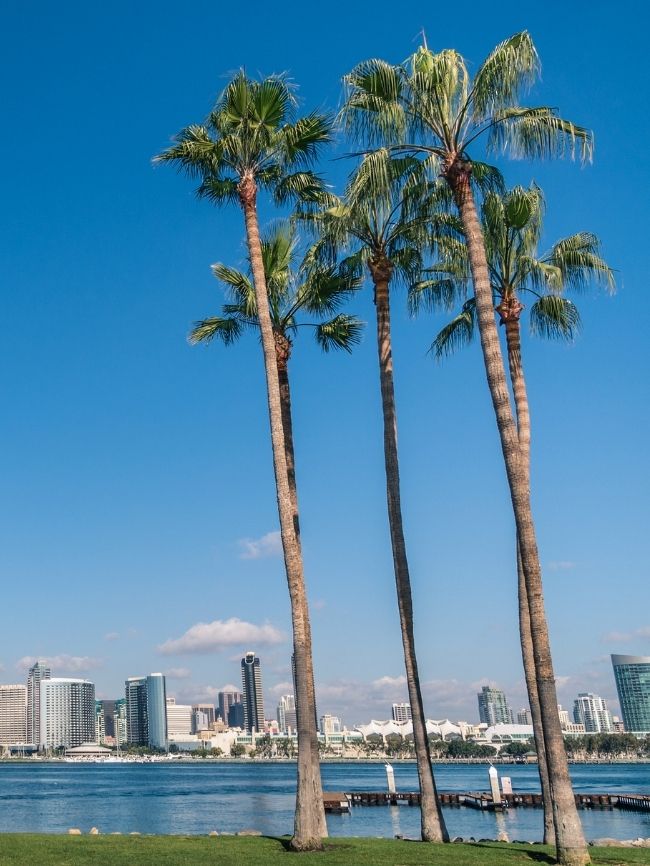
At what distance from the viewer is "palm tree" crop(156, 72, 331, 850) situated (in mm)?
19828

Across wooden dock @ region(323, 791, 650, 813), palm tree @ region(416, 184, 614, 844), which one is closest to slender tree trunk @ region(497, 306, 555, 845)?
palm tree @ region(416, 184, 614, 844)

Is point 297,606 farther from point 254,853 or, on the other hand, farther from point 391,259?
point 391,259

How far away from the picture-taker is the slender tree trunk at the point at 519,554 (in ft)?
75.7

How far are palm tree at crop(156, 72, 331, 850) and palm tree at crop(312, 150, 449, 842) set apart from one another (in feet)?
6.11

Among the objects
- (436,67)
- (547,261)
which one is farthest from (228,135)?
(547,261)

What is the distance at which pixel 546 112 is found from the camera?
63.8 ft

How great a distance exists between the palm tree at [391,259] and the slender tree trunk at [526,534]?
2018 millimetres

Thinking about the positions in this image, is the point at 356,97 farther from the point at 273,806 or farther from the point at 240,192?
the point at 273,806

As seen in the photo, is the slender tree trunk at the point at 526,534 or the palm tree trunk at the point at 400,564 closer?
the slender tree trunk at the point at 526,534

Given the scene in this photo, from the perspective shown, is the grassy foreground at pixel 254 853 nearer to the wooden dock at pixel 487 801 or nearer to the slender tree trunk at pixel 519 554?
the slender tree trunk at pixel 519 554

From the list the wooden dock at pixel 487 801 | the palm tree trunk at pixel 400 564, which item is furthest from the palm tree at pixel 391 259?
the wooden dock at pixel 487 801

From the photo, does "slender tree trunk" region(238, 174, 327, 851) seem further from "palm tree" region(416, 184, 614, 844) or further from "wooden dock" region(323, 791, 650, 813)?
"wooden dock" region(323, 791, 650, 813)

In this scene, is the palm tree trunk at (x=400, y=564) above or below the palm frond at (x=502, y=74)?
below

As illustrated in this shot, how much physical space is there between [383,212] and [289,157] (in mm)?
2917
